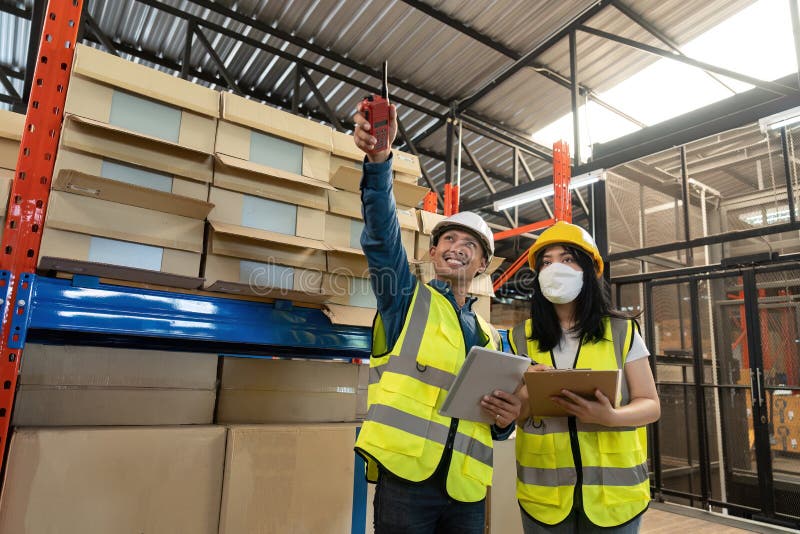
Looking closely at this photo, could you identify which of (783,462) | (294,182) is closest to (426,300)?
(294,182)

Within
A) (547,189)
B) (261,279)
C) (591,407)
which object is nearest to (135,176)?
(261,279)

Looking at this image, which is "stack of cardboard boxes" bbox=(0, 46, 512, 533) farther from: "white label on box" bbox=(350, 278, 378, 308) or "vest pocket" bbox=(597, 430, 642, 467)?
"vest pocket" bbox=(597, 430, 642, 467)

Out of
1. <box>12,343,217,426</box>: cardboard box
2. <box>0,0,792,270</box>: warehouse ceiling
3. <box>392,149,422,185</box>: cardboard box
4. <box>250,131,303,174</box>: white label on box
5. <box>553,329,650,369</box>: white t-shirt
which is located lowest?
<box>12,343,217,426</box>: cardboard box

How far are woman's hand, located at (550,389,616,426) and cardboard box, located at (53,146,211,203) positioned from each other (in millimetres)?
1551

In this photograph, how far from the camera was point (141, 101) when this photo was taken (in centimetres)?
208

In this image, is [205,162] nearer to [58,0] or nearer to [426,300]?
[58,0]

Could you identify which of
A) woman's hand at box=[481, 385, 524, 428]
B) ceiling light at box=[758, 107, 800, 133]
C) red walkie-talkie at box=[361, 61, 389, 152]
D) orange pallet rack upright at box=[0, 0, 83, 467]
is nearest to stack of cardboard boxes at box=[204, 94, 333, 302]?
orange pallet rack upright at box=[0, 0, 83, 467]

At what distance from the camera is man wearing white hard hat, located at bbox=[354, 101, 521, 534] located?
5.01ft

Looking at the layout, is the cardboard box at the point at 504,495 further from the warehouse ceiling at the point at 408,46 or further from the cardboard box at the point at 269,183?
the warehouse ceiling at the point at 408,46

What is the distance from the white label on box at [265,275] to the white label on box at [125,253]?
34cm

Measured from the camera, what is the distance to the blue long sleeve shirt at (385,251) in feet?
5.27

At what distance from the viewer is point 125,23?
5.71 m

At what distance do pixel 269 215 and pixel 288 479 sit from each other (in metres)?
1.20

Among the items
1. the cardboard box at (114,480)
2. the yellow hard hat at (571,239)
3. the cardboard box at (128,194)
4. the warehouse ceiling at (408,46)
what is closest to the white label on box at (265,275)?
the cardboard box at (128,194)
